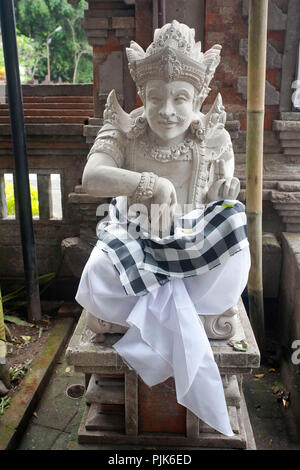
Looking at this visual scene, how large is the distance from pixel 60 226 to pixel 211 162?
2.07 meters

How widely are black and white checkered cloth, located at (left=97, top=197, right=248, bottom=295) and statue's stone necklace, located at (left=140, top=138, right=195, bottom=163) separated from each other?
0.30m

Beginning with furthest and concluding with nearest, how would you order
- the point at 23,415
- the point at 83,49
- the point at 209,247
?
the point at 83,49 → the point at 23,415 → the point at 209,247

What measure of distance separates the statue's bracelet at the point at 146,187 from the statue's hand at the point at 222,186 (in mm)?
321

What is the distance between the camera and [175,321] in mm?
1896

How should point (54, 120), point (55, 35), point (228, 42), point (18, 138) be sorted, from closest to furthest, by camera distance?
point (18, 138)
point (228, 42)
point (54, 120)
point (55, 35)

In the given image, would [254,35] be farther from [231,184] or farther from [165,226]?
[165,226]

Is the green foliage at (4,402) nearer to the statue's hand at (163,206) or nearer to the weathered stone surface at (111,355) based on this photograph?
the weathered stone surface at (111,355)

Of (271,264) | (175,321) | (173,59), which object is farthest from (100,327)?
(271,264)

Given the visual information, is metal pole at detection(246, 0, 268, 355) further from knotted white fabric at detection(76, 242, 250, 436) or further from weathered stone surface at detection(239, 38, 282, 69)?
knotted white fabric at detection(76, 242, 250, 436)

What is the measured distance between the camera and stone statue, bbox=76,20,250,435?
1892mm

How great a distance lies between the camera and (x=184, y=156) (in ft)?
6.89

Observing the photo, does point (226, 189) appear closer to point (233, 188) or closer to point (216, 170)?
point (233, 188)

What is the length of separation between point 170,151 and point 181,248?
496 mm
